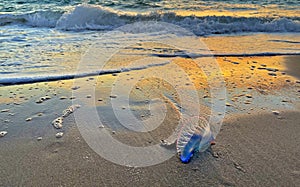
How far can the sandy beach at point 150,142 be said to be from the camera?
1848 mm

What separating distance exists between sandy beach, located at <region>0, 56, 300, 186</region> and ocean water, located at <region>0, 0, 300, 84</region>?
984 millimetres

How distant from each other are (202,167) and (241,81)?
2141 millimetres

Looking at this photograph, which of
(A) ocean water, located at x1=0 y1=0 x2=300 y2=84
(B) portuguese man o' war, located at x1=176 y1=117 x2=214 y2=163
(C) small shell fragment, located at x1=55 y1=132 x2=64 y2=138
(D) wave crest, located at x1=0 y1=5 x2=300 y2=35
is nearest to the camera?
(B) portuguese man o' war, located at x1=176 y1=117 x2=214 y2=163

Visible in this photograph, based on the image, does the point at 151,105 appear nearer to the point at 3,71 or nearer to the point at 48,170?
the point at 48,170

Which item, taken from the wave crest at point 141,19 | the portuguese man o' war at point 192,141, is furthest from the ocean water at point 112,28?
the portuguese man o' war at point 192,141

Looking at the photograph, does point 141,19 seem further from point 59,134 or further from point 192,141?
point 192,141

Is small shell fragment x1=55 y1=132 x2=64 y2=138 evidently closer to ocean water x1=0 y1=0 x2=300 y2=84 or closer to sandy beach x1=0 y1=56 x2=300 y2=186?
sandy beach x1=0 y1=56 x2=300 y2=186

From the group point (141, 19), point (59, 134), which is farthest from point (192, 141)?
point (141, 19)

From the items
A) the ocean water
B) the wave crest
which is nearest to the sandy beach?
the ocean water

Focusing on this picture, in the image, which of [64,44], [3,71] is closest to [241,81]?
[3,71]

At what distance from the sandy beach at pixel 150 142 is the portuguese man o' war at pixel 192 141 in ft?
0.18

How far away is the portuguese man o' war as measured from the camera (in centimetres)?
204

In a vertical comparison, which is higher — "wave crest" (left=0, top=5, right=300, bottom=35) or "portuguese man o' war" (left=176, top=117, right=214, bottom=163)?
"portuguese man o' war" (left=176, top=117, right=214, bottom=163)

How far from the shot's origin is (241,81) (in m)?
3.76
